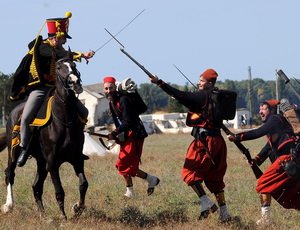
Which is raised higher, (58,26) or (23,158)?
(58,26)

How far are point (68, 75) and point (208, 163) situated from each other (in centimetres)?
216

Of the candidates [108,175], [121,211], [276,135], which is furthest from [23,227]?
[108,175]

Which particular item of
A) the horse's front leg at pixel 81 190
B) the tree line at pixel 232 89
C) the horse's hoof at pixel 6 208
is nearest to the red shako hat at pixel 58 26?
the horse's front leg at pixel 81 190

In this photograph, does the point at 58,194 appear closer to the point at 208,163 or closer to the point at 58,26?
the point at 208,163

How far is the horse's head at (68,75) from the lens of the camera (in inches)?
364

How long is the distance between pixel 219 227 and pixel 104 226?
141 centimetres

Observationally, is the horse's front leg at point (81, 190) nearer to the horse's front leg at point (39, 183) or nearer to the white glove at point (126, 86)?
the horse's front leg at point (39, 183)

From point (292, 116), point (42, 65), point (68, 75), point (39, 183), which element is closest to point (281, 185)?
point (292, 116)

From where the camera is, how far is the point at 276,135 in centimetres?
988

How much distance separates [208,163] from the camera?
9734mm

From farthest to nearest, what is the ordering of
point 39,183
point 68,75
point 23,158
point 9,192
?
1. point 9,192
2. point 39,183
3. point 23,158
4. point 68,75

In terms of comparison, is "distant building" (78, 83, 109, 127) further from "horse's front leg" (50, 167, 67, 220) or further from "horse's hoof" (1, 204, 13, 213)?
"horse's front leg" (50, 167, 67, 220)

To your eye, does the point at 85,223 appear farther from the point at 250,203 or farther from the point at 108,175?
the point at 108,175

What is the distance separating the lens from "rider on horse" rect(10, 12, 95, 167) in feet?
33.3
